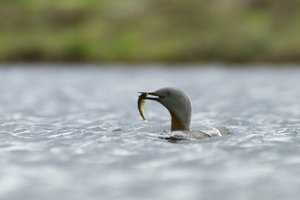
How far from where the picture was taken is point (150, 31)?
105188mm

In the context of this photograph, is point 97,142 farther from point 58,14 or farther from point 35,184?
point 58,14

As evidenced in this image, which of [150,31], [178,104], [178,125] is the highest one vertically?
[150,31]

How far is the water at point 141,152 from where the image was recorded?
59.3ft

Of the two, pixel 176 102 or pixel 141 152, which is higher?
pixel 176 102

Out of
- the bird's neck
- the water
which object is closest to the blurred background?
the water

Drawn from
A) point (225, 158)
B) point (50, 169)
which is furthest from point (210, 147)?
point (50, 169)

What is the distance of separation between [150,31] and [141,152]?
8318 cm

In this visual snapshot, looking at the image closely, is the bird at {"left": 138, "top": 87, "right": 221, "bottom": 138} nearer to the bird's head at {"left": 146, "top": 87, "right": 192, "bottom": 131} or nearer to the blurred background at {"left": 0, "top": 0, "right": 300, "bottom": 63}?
the bird's head at {"left": 146, "top": 87, "right": 192, "bottom": 131}

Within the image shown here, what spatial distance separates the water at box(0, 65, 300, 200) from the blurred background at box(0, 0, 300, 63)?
2000 inches

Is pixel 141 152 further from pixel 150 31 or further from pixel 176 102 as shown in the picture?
pixel 150 31

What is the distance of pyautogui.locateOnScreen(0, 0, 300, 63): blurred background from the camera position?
Answer: 95.9 metres

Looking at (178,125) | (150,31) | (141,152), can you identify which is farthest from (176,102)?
(150,31)

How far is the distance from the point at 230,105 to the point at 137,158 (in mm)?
20731

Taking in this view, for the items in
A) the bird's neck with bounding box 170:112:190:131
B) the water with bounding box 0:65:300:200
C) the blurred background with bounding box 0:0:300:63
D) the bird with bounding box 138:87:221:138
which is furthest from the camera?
the blurred background with bounding box 0:0:300:63
